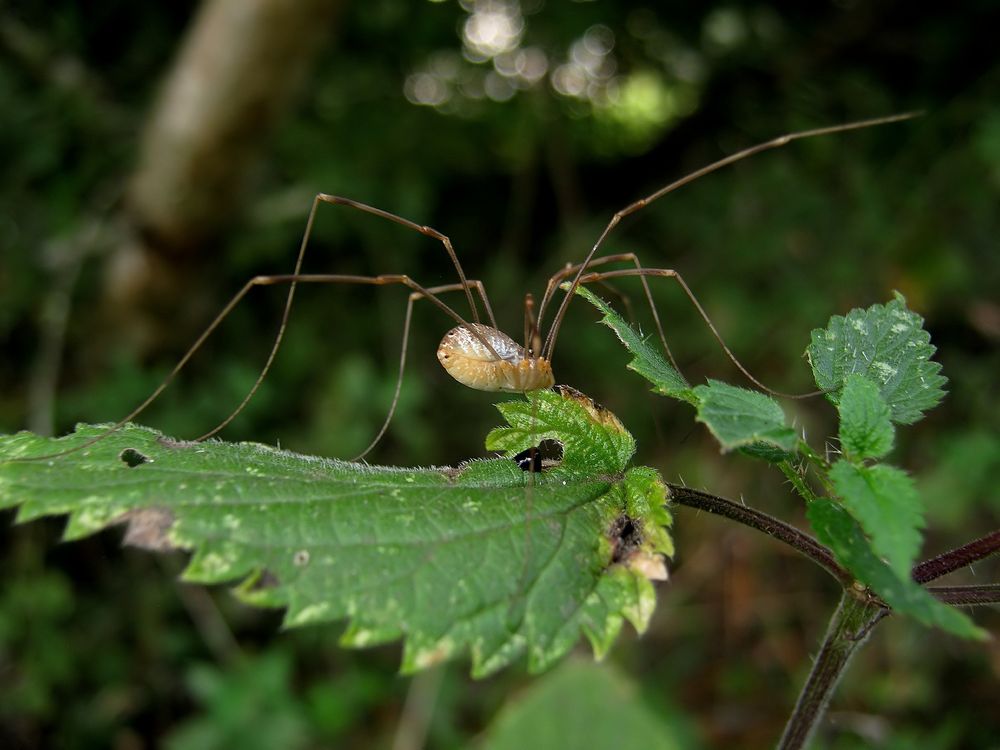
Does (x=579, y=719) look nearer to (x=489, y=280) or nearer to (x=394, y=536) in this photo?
(x=394, y=536)

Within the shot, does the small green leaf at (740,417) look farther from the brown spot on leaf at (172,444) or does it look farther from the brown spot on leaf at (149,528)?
the brown spot on leaf at (172,444)

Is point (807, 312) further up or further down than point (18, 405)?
further up

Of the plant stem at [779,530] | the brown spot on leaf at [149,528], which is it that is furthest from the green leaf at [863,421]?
the brown spot on leaf at [149,528]

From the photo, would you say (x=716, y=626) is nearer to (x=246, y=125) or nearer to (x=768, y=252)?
(x=768, y=252)

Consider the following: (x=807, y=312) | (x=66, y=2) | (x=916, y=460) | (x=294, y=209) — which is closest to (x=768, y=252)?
(x=807, y=312)

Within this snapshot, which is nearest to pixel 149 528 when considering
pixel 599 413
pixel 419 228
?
pixel 599 413

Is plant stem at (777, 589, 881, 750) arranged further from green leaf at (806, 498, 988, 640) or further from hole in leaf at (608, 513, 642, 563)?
hole in leaf at (608, 513, 642, 563)

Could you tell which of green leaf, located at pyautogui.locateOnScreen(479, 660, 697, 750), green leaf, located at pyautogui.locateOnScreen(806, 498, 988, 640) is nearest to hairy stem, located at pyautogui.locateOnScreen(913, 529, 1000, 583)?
green leaf, located at pyautogui.locateOnScreen(806, 498, 988, 640)
